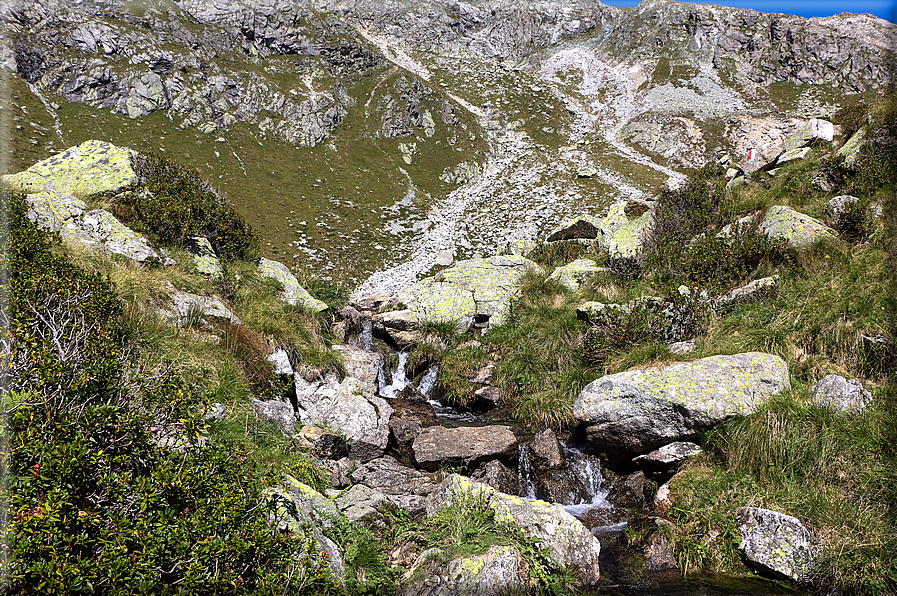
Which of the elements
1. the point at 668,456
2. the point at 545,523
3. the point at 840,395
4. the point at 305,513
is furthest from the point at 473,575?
the point at 840,395

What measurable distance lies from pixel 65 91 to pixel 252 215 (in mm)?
32147

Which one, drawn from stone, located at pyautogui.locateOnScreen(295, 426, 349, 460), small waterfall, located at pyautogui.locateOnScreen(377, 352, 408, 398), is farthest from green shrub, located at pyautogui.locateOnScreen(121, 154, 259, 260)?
stone, located at pyautogui.locateOnScreen(295, 426, 349, 460)

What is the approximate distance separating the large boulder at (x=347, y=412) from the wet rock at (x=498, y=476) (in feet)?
6.60

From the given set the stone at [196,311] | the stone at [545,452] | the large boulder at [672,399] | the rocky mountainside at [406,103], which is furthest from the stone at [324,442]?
the rocky mountainside at [406,103]

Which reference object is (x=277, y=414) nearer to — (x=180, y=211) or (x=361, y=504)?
(x=361, y=504)

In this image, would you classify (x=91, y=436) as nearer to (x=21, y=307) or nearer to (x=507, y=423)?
(x=21, y=307)

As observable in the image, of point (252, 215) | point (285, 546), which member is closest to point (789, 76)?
point (252, 215)

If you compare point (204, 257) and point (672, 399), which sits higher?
point (204, 257)

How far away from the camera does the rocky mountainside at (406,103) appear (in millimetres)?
40594

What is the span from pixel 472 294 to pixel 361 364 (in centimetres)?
450

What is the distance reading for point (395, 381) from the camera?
12898 mm

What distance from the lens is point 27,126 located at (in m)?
39.2

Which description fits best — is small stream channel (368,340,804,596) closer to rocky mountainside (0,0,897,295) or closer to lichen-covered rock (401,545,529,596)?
lichen-covered rock (401,545,529,596)

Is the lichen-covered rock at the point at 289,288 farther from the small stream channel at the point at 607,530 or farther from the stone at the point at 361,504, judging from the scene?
the stone at the point at 361,504
